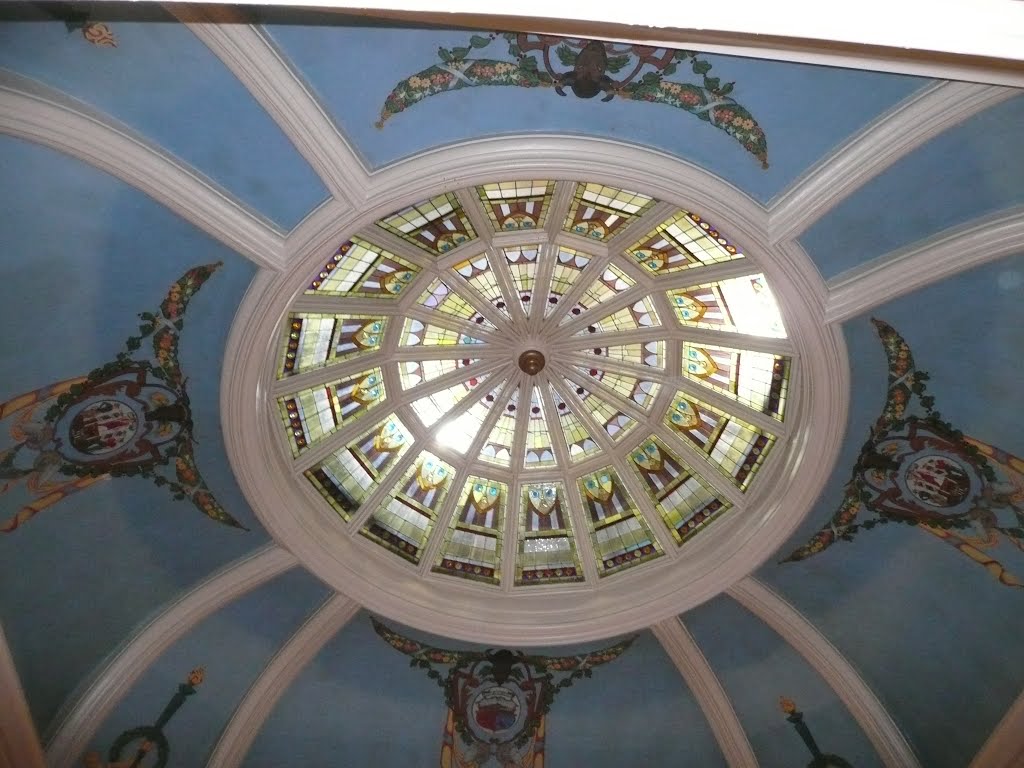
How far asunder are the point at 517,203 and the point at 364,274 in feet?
7.38

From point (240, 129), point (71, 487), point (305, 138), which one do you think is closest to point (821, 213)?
point (305, 138)

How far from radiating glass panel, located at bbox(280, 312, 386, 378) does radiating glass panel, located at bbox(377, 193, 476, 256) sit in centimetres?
144

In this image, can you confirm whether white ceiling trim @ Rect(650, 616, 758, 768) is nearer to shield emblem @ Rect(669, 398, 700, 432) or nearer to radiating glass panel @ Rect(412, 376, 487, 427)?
shield emblem @ Rect(669, 398, 700, 432)

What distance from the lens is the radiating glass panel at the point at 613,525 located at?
12148mm

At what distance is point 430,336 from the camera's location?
12.4 metres

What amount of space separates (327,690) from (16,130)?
8.45 m

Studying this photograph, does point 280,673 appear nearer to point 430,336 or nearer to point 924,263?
point 430,336

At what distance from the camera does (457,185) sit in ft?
25.2

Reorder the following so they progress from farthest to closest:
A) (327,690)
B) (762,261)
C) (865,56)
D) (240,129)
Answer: (327,690) → (762,261) → (240,129) → (865,56)

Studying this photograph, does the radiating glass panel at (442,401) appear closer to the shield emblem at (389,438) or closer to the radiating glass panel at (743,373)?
the shield emblem at (389,438)

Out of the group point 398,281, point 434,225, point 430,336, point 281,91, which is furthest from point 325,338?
point 281,91

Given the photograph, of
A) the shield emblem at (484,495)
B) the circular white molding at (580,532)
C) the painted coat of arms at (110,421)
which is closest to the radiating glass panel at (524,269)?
the shield emblem at (484,495)

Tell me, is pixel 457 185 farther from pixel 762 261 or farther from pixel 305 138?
pixel 762 261

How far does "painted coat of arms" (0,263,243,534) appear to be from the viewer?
26.2 ft
